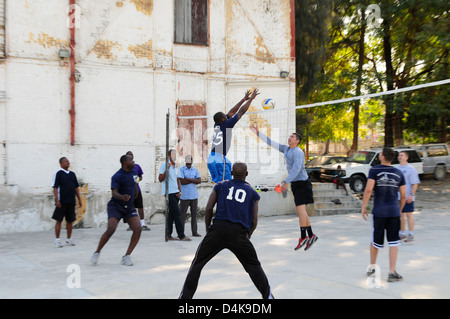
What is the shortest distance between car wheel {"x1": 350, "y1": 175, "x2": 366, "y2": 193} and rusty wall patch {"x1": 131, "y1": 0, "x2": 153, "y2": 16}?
33.3 feet

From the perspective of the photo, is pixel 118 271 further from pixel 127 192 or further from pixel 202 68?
pixel 202 68

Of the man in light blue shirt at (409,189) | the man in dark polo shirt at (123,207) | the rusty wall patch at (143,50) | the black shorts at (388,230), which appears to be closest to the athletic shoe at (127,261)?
the man in dark polo shirt at (123,207)

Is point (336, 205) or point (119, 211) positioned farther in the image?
point (336, 205)

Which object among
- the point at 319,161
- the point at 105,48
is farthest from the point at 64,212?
the point at 319,161

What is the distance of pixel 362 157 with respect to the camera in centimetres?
2012

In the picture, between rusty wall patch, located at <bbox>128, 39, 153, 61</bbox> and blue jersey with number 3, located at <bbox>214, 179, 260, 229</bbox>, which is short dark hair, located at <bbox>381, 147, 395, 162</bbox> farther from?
rusty wall patch, located at <bbox>128, 39, 153, 61</bbox>

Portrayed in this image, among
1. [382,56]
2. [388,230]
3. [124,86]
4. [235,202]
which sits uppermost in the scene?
[382,56]

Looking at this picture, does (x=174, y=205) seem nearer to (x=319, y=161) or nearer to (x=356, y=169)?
(x=356, y=169)

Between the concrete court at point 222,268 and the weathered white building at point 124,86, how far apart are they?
2365 mm

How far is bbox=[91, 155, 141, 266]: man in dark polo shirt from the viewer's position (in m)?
7.39

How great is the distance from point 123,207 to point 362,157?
14630mm

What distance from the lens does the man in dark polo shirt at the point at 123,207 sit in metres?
7.39

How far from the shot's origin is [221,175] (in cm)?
780
